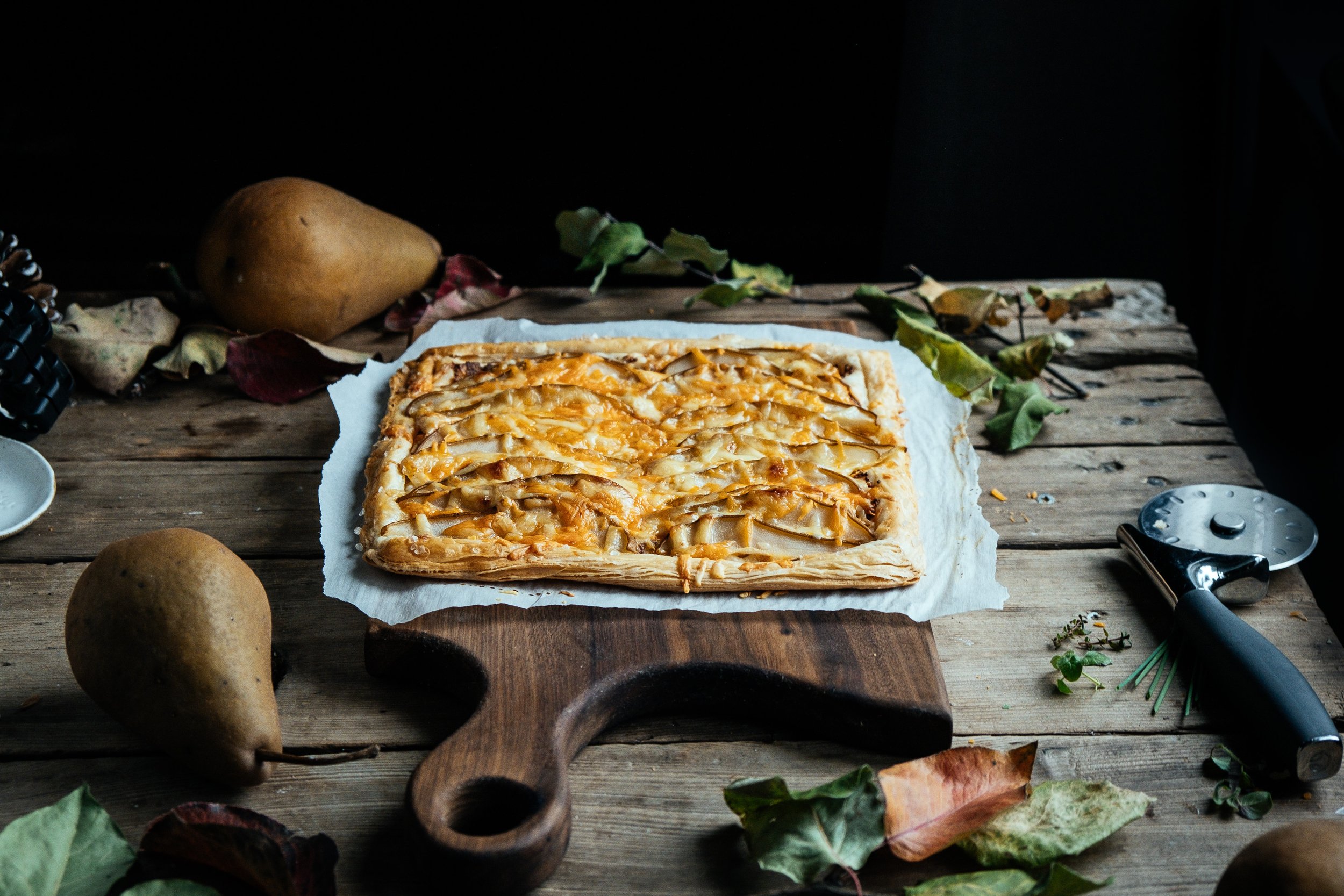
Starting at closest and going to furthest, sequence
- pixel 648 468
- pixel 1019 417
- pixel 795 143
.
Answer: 1. pixel 648 468
2. pixel 1019 417
3. pixel 795 143

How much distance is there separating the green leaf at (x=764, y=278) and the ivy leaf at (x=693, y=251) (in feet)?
0.32

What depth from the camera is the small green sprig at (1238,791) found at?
1484mm

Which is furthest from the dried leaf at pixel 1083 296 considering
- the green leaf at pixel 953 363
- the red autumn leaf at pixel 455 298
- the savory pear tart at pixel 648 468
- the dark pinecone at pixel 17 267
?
the dark pinecone at pixel 17 267

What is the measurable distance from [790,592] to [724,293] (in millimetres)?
1187

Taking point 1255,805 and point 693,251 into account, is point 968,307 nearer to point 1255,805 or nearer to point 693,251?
point 693,251

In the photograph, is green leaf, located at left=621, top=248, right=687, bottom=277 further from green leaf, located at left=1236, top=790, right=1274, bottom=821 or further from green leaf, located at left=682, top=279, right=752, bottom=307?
green leaf, located at left=1236, top=790, right=1274, bottom=821

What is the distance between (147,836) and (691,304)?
1874 mm

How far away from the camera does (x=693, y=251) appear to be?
282 cm

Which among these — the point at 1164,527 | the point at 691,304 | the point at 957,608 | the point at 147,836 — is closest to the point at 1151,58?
the point at 691,304

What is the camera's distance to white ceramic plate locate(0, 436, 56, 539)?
2057 millimetres

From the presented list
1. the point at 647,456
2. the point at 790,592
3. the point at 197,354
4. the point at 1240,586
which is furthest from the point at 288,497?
the point at 1240,586

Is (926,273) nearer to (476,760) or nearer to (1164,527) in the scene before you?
(1164,527)

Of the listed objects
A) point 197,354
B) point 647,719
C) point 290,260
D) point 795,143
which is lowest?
point 647,719

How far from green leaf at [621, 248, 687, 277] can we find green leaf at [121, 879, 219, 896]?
190 centimetres
